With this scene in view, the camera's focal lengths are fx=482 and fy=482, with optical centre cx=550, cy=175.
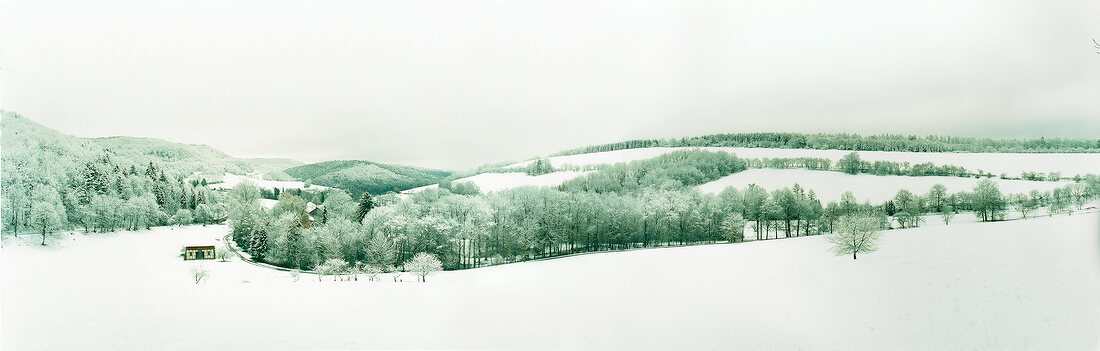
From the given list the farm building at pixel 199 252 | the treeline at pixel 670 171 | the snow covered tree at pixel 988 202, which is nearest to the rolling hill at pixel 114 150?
the farm building at pixel 199 252

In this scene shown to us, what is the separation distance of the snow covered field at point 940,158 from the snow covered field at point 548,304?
828mm

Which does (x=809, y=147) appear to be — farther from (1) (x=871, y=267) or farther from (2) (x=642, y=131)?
(2) (x=642, y=131)

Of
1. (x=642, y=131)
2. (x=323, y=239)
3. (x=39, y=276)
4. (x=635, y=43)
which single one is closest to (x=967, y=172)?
(x=642, y=131)

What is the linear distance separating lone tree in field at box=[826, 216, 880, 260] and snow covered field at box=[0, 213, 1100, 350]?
0.12 meters

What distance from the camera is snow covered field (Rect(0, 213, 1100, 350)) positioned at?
4398 millimetres

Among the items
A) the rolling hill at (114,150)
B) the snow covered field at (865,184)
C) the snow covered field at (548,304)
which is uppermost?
the rolling hill at (114,150)

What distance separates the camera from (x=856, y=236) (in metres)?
4.62

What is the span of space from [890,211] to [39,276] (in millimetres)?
8111

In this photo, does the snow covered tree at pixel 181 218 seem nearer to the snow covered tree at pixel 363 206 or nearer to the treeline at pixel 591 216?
the treeline at pixel 591 216

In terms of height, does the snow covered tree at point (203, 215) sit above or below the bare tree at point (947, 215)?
above

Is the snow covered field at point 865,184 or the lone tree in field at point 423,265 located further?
the snow covered field at point 865,184

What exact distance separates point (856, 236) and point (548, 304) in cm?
302

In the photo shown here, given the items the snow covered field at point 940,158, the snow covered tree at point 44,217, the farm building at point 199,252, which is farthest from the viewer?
the snow covered field at point 940,158

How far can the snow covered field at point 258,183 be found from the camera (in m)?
4.67
